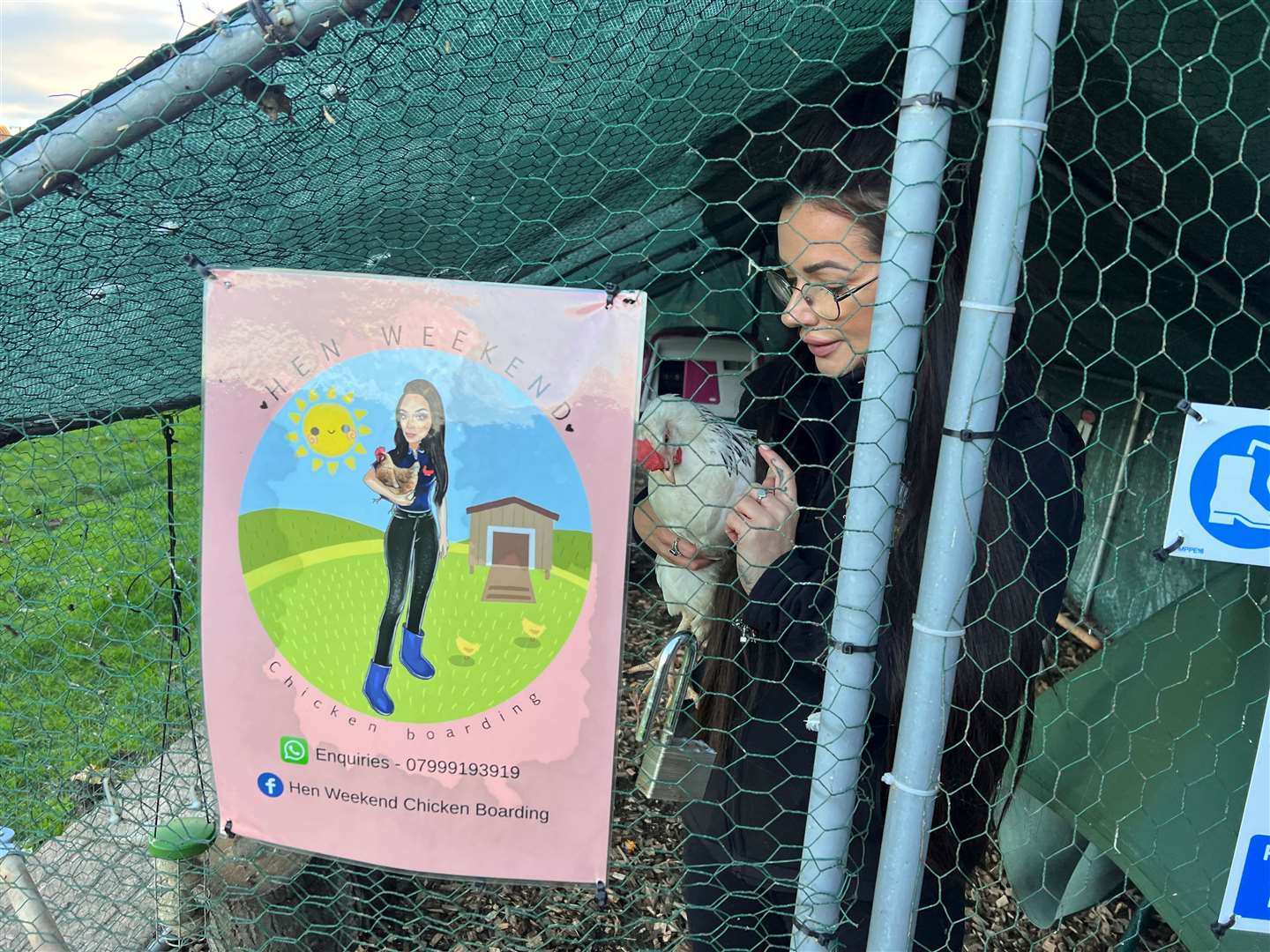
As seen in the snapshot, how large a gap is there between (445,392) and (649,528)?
56 centimetres

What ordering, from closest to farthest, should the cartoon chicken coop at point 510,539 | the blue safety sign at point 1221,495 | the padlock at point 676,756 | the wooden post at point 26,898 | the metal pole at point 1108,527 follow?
the blue safety sign at point 1221,495, the cartoon chicken coop at point 510,539, the padlock at point 676,756, the wooden post at point 26,898, the metal pole at point 1108,527

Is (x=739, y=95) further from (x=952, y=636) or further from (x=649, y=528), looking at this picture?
(x=952, y=636)

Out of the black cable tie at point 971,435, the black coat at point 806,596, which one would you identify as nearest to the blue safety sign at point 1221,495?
the black coat at point 806,596

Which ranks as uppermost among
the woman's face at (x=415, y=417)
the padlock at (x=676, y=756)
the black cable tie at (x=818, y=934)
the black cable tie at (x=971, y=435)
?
the black cable tie at (x=971, y=435)

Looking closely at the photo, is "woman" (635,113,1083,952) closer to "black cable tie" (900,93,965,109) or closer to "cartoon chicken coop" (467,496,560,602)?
"black cable tie" (900,93,965,109)

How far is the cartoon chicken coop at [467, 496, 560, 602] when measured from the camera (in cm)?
133

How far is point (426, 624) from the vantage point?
1364 millimetres

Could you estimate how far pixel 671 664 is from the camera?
67.8 inches

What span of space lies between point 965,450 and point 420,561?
0.77 meters

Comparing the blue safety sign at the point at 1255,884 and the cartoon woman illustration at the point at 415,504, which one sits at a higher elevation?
the cartoon woman illustration at the point at 415,504

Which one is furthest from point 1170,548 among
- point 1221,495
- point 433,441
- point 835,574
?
point 433,441

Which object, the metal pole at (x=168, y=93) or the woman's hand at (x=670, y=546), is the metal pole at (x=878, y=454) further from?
the metal pole at (x=168, y=93)

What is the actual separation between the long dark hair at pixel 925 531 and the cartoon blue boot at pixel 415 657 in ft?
2.11

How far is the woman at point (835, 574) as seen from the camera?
1.30 m
